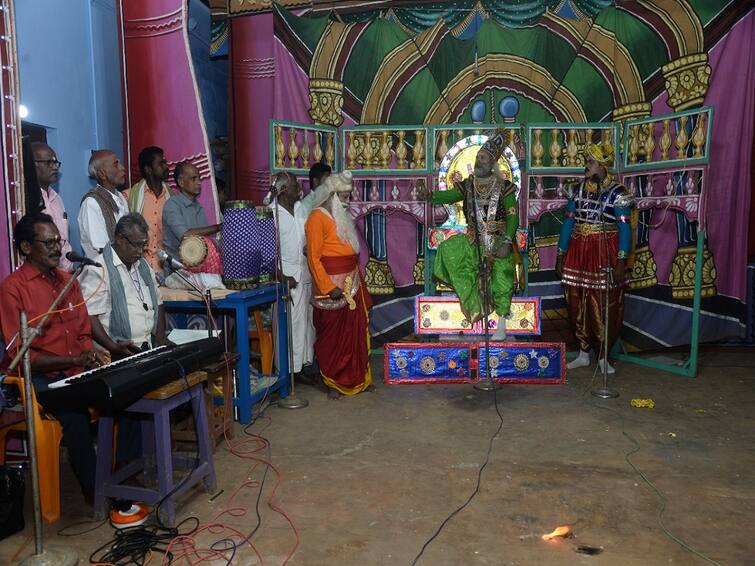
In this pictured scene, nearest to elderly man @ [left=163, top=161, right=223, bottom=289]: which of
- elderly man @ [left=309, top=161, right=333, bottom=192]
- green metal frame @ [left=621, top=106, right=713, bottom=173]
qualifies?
elderly man @ [left=309, top=161, right=333, bottom=192]

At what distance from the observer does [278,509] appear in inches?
127

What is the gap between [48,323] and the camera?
11.0 feet

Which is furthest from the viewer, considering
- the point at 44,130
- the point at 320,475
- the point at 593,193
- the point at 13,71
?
the point at 593,193

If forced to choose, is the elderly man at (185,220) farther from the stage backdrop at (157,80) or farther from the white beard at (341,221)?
the stage backdrop at (157,80)

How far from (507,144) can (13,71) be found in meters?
4.05

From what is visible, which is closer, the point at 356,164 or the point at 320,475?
the point at 320,475

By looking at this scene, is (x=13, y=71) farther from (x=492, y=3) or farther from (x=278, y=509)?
(x=492, y=3)

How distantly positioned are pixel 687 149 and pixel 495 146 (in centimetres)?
186

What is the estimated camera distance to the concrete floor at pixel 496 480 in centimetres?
285

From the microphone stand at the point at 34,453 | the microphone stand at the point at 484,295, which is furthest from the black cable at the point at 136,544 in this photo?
→ the microphone stand at the point at 484,295

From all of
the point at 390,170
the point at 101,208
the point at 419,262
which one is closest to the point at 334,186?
the point at 390,170

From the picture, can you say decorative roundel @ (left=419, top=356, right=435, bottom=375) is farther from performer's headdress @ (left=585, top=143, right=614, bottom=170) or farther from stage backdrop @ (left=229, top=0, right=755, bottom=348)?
performer's headdress @ (left=585, top=143, right=614, bottom=170)

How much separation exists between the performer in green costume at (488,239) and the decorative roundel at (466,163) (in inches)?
14.6

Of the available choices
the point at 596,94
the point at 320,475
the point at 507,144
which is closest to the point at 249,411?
the point at 320,475
